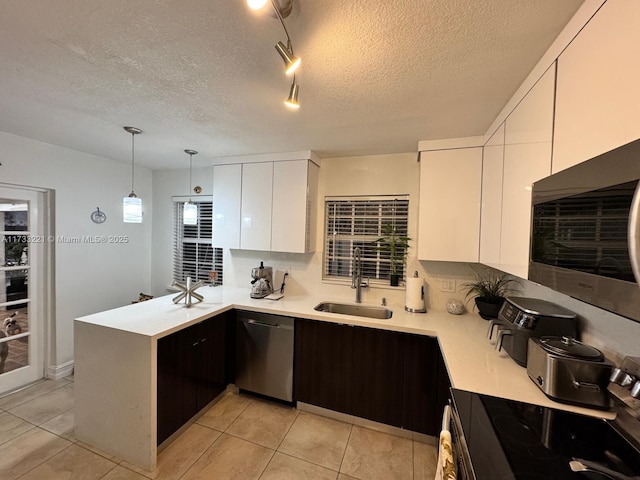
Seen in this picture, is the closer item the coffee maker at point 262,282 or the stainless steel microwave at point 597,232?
the stainless steel microwave at point 597,232

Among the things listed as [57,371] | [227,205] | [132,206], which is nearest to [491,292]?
[227,205]

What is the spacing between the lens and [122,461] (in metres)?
1.82

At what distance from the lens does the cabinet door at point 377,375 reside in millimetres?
2053

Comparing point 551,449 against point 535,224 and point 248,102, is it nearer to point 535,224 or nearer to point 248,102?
point 535,224

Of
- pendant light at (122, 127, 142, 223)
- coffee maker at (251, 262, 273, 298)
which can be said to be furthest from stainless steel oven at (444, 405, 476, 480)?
pendant light at (122, 127, 142, 223)

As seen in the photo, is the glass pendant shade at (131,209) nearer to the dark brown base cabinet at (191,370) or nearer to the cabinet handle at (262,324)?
the dark brown base cabinet at (191,370)

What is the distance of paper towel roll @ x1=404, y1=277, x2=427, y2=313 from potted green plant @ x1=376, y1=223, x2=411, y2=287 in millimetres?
259

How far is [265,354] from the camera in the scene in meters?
2.42

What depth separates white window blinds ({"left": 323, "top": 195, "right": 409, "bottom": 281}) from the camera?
275cm

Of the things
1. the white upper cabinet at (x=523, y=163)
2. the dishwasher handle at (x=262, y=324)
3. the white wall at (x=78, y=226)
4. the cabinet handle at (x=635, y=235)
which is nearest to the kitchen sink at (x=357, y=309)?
the dishwasher handle at (x=262, y=324)

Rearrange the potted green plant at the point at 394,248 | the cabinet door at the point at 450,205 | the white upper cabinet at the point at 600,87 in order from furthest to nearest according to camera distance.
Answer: the potted green plant at the point at 394,248 → the cabinet door at the point at 450,205 → the white upper cabinet at the point at 600,87

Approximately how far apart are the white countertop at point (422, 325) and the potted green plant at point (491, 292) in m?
0.12

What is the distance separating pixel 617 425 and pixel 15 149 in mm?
4427

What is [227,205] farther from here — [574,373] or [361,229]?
[574,373]
